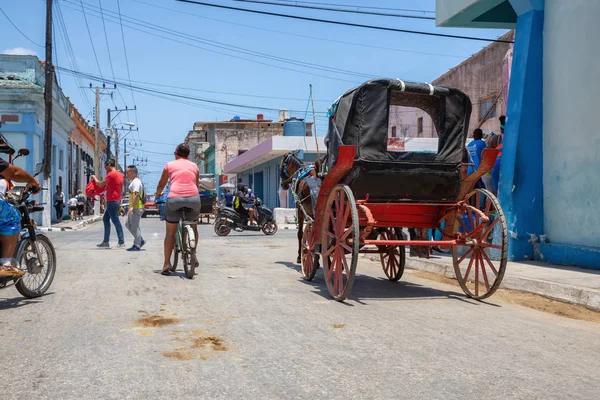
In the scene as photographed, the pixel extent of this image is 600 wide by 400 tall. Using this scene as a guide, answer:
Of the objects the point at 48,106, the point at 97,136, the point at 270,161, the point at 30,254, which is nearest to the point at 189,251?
the point at 30,254

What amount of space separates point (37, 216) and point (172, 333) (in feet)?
84.5

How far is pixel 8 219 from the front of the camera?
5809mm

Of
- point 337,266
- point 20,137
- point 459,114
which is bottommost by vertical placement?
point 337,266

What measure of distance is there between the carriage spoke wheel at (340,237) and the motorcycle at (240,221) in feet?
43.1

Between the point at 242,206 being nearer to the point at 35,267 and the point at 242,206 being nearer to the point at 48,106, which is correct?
the point at 48,106

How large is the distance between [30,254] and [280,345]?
331 cm

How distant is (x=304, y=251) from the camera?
8.23 m

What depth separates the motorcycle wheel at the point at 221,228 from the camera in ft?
64.6

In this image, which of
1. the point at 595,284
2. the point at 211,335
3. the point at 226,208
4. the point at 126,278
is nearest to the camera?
the point at 211,335

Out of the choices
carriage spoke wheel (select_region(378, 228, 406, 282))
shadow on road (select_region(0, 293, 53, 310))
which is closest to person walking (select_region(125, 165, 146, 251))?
carriage spoke wheel (select_region(378, 228, 406, 282))

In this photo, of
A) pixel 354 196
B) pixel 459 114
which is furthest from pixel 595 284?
pixel 354 196

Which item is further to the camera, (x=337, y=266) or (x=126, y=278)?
(x=126, y=278)

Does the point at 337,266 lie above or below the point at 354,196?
below

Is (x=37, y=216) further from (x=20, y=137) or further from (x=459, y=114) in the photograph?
(x=459, y=114)
